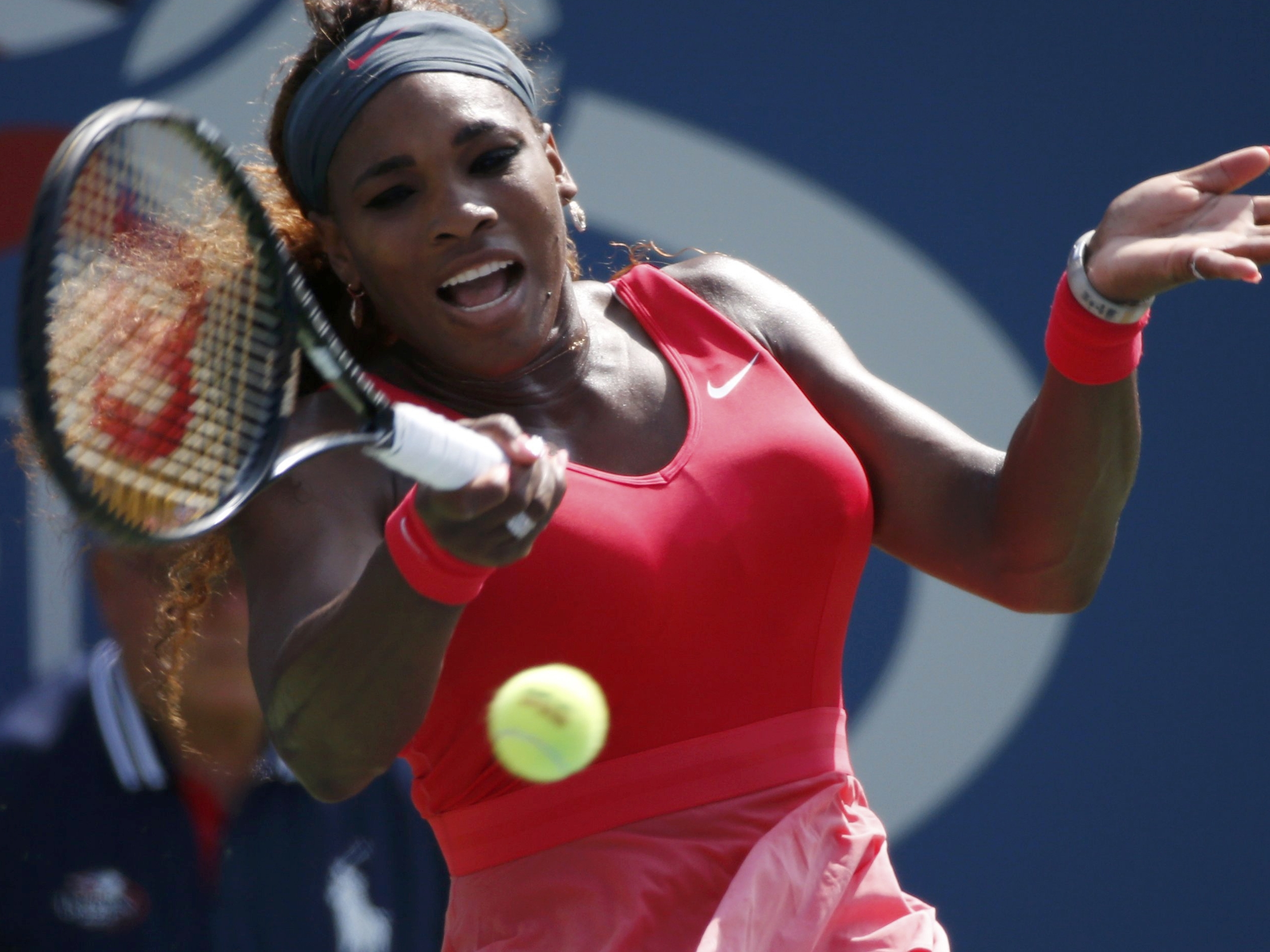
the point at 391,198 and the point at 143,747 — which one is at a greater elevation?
the point at 391,198

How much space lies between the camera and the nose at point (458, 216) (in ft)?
5.38

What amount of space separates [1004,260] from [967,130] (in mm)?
286

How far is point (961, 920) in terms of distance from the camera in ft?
10.5

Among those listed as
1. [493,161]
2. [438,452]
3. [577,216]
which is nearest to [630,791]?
[438,452]

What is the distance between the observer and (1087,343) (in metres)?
1.59

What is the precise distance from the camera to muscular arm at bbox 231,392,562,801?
1.29m

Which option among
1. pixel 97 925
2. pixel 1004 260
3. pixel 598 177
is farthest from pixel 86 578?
pixel 1004 260

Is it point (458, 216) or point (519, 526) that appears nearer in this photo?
point (519, 526)

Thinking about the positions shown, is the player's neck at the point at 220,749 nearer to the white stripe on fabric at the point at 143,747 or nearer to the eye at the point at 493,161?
the white stripe on fabric at the point at 143,747

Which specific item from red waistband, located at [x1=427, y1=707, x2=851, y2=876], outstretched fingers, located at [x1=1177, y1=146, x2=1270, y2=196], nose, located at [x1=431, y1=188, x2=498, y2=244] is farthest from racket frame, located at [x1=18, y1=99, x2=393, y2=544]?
outstretched fingers, located at [x1=1177, y1=146, x2=1270, y2=196]

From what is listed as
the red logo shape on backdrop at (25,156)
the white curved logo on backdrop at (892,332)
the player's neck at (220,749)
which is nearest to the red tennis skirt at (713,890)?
the player's neck at (220,749)

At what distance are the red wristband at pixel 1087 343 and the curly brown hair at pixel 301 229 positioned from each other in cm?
68

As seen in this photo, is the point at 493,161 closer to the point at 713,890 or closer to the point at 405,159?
the point at 405,159

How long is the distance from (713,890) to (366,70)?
0.98m
